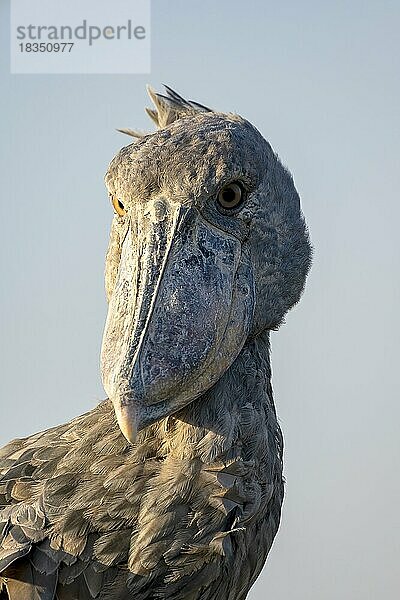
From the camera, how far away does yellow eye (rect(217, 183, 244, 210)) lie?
8.53 ft

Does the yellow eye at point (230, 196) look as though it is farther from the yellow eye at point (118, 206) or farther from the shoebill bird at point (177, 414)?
the yellow eye at point (118, 206)

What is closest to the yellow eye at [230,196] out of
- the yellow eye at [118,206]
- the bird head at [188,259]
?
the bird head at [188,259]

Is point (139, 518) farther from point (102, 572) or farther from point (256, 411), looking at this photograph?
point (256, 411)

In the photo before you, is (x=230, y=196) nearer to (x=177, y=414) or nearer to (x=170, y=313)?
(x=170, y=313)

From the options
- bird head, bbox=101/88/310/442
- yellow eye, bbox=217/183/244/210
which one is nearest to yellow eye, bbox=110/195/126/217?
bird head, bbox=101/88/310/442

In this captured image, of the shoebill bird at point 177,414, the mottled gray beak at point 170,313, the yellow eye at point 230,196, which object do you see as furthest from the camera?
the yellow eye at point 230,196

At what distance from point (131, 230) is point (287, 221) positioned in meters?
0.55

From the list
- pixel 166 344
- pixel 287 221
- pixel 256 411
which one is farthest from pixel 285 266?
pixel 166 344

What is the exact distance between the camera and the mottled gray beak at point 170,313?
2279mm

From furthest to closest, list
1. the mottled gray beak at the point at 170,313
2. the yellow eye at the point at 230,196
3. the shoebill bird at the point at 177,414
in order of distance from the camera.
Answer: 1. the yellow eye at the point at 230,196
2. the shoebill bird at the point at 177,414
3. the mottled gray beak at the point at 170,313

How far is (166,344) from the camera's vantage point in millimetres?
2334

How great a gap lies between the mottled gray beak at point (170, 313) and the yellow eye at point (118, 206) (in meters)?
0.08

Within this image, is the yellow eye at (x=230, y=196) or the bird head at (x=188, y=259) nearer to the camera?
the bird head at (x=188, y=259)

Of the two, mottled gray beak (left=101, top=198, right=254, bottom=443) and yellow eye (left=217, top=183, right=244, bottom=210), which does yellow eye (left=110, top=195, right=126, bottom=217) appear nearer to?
mottled gray beak (left=101, top=198, right=254, bottom=443)
